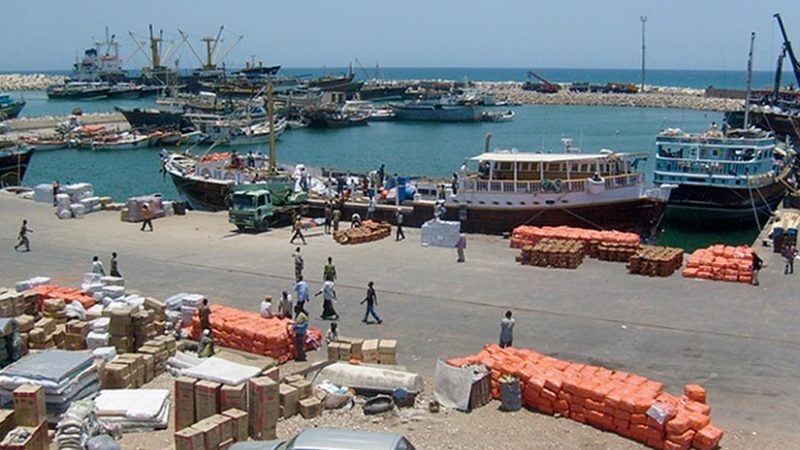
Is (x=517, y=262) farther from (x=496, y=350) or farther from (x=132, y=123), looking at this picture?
(x=132, y=123)

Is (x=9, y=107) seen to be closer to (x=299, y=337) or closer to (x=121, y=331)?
(x=121, y=331)

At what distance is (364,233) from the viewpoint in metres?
30.4

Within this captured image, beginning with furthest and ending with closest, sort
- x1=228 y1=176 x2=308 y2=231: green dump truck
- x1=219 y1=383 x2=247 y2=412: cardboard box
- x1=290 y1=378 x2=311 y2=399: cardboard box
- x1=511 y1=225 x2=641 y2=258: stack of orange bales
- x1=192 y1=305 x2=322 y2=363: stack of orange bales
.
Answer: x1=228 y1=176 x2=308 y2=231: green dump truck, x1=511 y1=225 x2=641 y2=258: stack of orange bales, x1=192 y1=305 x2=322 y2=363: stack of orange bales, x1=290 y1=378 x2=311 y2=399: cardboard box, x1=219 y1=383 x2=247 y2=412: cardboard box

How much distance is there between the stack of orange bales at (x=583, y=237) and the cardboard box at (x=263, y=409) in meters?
16.2

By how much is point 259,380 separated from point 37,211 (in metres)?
27.1

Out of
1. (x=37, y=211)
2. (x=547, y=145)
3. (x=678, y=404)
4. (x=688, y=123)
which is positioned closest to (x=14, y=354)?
(x=678, y=404)

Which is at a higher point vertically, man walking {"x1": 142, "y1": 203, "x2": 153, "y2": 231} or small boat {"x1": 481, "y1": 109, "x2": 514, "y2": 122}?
small boat {"x1": 481, "y1": 109, "x2": 514, "y2": 122}

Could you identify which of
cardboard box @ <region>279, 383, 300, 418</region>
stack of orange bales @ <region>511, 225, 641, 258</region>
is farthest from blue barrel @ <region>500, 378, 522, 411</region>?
stack of orange bales @ <region>511, 225, 641, 258</region>

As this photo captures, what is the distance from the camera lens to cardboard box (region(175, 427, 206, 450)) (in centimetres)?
1193

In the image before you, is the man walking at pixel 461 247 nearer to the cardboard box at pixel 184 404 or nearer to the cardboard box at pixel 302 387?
the cardboard box at pixel 302 387

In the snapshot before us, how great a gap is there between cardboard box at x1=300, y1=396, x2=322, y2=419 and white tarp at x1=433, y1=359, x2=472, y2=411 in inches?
80.0

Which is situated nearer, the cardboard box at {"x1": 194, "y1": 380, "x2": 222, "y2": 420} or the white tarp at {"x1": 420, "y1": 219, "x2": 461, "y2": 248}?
the cardboard box at {"x1": 194, "y1": 380, "x2": 222, "y2": 420}

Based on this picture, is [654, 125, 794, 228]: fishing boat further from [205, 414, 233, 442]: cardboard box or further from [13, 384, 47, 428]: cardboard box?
[13, 384, 47, 428]: cardboard box

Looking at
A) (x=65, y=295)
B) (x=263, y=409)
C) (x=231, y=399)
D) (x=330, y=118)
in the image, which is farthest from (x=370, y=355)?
(x=330, y=118)
